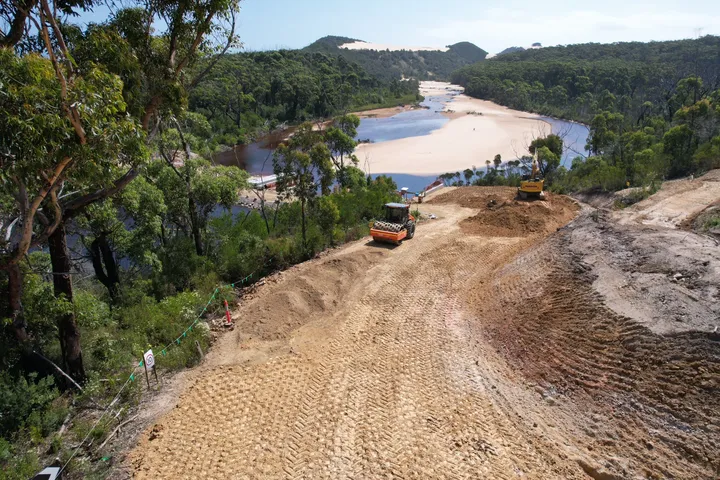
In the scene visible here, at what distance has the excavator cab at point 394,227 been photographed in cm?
1897

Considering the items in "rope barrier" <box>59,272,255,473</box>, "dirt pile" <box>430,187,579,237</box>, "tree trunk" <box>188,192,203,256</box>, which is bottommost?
"dirt pile" <box>430,187,579,237</box>

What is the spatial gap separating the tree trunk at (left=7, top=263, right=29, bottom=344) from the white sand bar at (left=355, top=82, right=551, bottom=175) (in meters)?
37.3

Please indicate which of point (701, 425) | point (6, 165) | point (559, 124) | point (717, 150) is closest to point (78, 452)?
point (6, 165)

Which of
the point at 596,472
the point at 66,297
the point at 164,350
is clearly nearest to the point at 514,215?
the point at 596,472

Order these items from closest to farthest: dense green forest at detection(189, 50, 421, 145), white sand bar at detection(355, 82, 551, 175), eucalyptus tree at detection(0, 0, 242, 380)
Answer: eucalyptus tree at detection(0, 0, 242, 380), white sand bar at detection(355, 82, 551, 175), dense green forest at detection(189, 50, 421, 145)

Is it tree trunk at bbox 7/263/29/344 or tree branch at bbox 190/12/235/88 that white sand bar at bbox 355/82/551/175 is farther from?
tree trunk at bbox 7/263/29/344

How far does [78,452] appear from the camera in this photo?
25.6 ft

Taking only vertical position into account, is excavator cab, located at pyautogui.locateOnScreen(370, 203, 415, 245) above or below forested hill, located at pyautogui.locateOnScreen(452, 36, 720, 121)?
below

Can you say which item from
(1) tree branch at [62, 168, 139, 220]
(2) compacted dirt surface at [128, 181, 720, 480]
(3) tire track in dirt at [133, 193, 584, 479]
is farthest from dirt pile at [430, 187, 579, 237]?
(1) tree branch at [62, 168, 139, 220]

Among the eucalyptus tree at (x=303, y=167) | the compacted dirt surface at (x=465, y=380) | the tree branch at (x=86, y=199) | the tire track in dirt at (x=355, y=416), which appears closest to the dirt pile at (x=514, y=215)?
the compacted dirt surface at (x=465, y=380)

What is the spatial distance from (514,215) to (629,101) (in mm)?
57527

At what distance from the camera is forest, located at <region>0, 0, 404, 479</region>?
6742mm

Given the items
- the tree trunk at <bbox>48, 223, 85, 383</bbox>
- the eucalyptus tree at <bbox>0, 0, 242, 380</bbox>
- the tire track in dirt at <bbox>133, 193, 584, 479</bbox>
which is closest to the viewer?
the eucalyptus tree at <bbox>0, 0, 242, 380</bbox>

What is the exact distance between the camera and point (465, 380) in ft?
33.3
